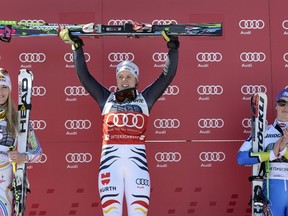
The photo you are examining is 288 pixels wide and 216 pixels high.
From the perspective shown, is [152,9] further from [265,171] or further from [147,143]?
[265,171]

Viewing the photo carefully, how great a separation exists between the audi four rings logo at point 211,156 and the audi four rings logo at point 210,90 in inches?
24.6

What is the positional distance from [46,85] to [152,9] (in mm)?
1366

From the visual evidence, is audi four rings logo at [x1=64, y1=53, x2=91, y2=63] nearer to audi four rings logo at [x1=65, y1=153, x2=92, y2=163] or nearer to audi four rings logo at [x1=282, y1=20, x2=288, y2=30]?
audi four rings logo at [x1=65, y1=153, x2=92, y2=163]

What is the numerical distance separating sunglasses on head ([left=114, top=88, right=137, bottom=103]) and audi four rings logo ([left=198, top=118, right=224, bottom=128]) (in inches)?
43.3

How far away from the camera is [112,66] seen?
17.6ft

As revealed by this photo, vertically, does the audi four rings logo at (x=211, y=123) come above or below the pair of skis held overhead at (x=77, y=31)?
below

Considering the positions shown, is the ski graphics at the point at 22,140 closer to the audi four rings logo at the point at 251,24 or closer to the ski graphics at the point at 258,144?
the ski graphics at the point at 258,144

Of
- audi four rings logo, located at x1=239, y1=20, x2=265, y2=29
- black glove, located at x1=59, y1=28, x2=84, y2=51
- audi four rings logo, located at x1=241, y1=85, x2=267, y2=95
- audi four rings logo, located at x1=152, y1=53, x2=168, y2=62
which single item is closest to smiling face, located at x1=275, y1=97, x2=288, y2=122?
audi four rings logo, located at x1=241, y1=85, x2=267, y2=95

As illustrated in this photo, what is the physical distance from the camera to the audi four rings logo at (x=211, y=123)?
5348 mm

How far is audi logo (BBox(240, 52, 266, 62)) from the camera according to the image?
5410mm

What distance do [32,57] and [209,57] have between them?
1.85 meters

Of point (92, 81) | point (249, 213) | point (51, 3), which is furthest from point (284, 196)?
point (51, 3)

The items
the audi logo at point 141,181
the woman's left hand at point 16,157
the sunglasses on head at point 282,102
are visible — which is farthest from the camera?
Answer: the sunglasses on head at point 282,102

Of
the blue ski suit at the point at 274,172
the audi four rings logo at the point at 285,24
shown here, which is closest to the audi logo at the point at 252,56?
the audi four rings logo at the point at 285,24
